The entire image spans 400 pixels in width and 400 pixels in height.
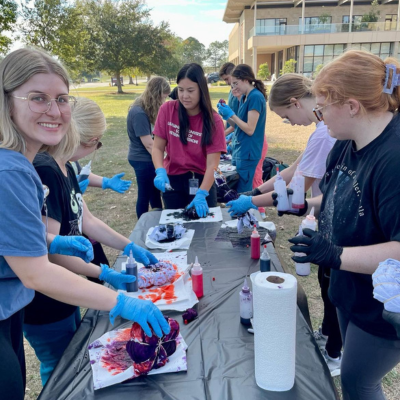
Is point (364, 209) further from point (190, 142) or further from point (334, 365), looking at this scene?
point (190, 142)

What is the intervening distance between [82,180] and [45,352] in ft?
4.62

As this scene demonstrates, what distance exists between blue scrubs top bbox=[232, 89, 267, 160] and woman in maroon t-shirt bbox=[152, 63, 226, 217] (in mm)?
1042

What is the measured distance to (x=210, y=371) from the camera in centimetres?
118

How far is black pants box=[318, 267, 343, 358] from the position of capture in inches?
83.5

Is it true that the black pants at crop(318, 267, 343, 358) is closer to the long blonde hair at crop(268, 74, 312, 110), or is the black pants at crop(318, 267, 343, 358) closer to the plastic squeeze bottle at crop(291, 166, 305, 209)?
the plastic squeeze bottle at crop(291, 166, 305, 209)

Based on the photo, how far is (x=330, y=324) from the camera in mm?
2146

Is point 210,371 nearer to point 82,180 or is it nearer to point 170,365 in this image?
point 170,365

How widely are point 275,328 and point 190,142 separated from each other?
6.63 feet

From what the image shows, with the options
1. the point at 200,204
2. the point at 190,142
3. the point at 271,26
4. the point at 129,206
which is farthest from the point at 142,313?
the point at 271,26

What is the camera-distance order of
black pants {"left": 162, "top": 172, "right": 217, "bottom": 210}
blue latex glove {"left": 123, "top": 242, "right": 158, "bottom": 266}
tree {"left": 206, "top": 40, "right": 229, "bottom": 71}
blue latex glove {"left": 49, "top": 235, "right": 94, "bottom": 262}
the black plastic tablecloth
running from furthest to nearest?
tree {"left": 206, "top": 40, "right": 229, "bottom": 71}
black pants {"left": 162, "top": 172, "right": 217, "bottom": 210}
blue latex glove {"left": 123, "top": 242, "right": 158, "bottom": 266}
blue latex glove {"left": 49, "top": 235, "right": 94, "bottom": 262}
the black plastic tablecloth

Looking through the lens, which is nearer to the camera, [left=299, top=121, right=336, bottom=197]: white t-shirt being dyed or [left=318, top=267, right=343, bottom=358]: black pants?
[left=299, top=121, right=336, bottom=197]: white t-shirt being dyed

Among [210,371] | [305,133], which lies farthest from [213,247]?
[305,133]

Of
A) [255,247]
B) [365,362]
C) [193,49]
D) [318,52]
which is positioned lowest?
[365,362]

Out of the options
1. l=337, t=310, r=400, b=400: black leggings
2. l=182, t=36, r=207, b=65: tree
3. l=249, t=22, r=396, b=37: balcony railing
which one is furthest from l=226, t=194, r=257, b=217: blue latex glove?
l=182, t=36, r=207, b=65: tree
